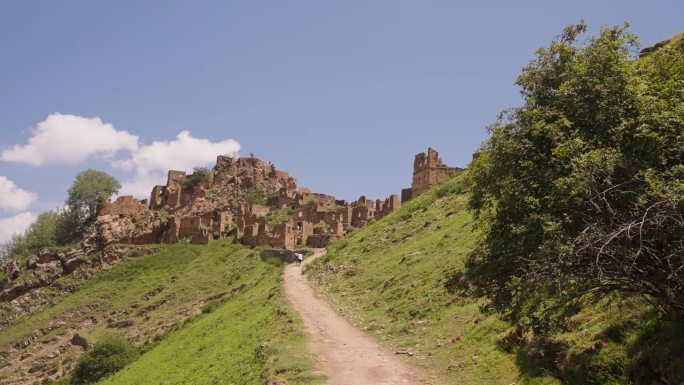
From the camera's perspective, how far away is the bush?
113 feet

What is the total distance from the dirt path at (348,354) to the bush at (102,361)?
15.6 meters

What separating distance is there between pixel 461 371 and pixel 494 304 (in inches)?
98.6

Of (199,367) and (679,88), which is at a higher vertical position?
(679,88)

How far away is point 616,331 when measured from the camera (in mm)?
10781

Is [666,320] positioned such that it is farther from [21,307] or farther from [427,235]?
[21,307]

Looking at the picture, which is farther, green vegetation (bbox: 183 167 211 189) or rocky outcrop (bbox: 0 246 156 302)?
green vegetation (bbox: 183 167 211 189)

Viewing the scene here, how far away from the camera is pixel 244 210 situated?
63.1 metres

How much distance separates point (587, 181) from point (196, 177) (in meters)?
68.7

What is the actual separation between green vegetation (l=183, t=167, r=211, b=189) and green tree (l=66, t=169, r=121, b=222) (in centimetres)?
1045

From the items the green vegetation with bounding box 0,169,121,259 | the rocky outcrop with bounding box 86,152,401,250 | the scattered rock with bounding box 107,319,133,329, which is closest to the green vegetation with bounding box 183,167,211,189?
the rocky outcrop with bounding box 86,152,401,250

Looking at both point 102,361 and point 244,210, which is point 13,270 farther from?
point 102,361

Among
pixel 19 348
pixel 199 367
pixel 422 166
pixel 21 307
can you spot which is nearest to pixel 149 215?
pixel 21 307

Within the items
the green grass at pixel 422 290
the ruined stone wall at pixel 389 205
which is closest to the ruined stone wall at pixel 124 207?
the ruined stone wall at pixel 389 205

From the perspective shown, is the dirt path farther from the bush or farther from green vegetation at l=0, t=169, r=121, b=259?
green vegetation at l=0, t=169, r=121, b=259
